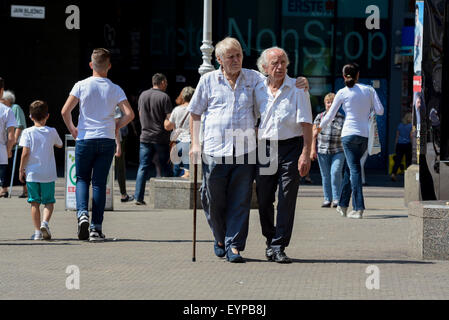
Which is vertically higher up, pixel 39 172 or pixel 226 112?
pixel 226 112

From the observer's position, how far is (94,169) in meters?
9.59

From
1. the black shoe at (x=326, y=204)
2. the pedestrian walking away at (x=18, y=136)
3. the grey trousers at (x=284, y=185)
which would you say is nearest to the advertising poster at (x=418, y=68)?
the black shoe at (x=326, y=204)

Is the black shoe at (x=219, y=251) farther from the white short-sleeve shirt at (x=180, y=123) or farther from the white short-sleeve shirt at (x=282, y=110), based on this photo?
the white short-sleeve shirt at (x=180, y=123)

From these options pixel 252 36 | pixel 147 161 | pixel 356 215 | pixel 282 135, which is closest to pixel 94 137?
pixel 282 135

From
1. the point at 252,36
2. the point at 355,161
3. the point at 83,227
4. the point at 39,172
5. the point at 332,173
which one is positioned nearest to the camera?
the point at 83,227

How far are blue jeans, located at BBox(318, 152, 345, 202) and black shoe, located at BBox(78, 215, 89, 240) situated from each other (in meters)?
4.85

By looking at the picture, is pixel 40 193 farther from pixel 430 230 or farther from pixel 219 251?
pixel 430 230

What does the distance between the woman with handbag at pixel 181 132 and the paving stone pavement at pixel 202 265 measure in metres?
2.19

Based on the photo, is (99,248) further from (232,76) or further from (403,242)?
(403,242)

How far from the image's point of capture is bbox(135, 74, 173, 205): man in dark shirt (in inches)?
563

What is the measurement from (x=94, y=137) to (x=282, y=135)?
2.15 meters

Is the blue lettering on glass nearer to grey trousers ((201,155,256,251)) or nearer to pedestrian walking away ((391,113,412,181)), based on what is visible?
pedestrian walking away ((391,113,412,181))

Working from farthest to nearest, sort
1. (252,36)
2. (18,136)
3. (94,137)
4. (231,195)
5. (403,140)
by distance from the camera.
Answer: (252,36), (403,140), (18,136), (94,137), (231,195)

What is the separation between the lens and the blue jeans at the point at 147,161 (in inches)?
561
